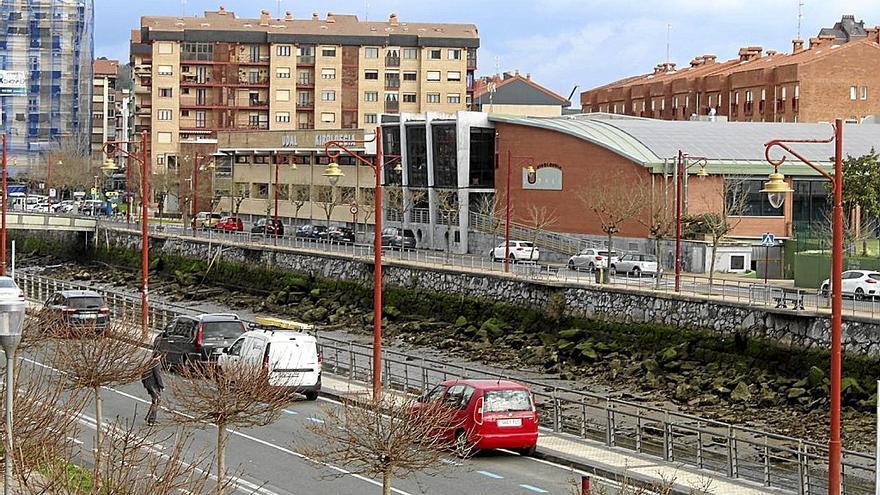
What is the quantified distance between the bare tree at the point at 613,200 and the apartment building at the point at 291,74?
195 ft

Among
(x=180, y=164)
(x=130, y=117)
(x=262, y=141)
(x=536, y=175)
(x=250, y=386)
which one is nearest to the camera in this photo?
(x=250, y=386)

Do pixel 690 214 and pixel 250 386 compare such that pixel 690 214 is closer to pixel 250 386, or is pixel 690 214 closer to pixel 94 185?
pixel 250 386

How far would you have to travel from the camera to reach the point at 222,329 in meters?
36.9

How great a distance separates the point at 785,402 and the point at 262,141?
7263 centimetres

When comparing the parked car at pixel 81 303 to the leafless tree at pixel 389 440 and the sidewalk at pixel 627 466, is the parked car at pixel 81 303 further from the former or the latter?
the leafless tree at pixel 389 440

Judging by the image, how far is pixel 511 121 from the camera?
82875 millimetres

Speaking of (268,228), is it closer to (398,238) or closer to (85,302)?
(398,238)

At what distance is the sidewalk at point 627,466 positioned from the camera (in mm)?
23688

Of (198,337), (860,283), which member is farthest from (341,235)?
(198,337)

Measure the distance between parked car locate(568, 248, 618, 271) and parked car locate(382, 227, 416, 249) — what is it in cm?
1682

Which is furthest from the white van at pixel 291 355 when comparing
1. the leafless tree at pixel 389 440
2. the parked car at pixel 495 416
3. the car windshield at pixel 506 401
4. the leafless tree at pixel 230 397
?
the leafless tree at pixel 389 440

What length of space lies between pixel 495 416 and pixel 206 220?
278 ft

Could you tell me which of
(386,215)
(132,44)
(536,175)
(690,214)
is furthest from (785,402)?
(132,44)

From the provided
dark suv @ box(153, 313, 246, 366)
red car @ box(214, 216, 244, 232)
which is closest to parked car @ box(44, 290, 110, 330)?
dark suv @ box(153, 313, 246, 366)
